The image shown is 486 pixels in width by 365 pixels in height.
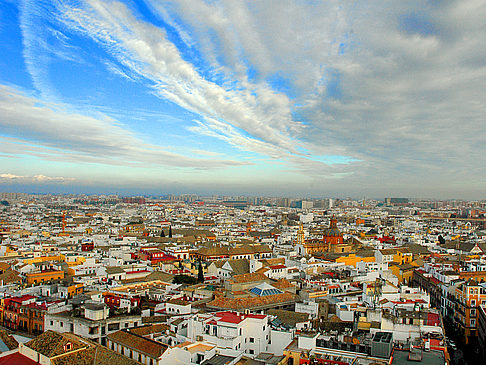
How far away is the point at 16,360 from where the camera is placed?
1245 centimetres

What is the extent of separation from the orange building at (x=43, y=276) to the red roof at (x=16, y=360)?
47.1ft

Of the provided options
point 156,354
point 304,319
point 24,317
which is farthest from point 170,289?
point 156,354

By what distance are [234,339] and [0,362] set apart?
6740 mm

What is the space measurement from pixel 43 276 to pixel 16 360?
15.2m

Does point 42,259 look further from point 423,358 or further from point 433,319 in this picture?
point 423,358

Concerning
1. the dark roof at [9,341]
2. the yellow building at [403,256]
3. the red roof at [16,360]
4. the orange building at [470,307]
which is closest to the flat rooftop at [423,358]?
the orange building at [470,307]

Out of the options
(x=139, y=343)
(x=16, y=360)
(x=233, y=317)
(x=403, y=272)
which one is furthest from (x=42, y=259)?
(x=403, y=272)

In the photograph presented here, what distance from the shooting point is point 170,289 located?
76.1ft

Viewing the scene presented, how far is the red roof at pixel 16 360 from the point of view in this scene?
12275mm

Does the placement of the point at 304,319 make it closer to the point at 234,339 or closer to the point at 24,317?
the point at 234,339

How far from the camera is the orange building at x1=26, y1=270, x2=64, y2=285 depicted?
85.9 feet

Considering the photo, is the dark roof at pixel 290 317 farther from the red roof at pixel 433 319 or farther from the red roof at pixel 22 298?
the red roof at pixel 22 298

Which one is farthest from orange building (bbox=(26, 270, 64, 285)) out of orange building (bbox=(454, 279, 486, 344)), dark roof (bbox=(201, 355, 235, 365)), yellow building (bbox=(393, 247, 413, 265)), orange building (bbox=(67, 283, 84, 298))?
yellow building (bbox=(393, 247, 413, 265))

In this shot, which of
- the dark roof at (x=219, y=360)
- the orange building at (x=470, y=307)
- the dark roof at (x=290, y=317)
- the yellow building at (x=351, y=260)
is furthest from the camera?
the yellow building at (x=351, y=260)
